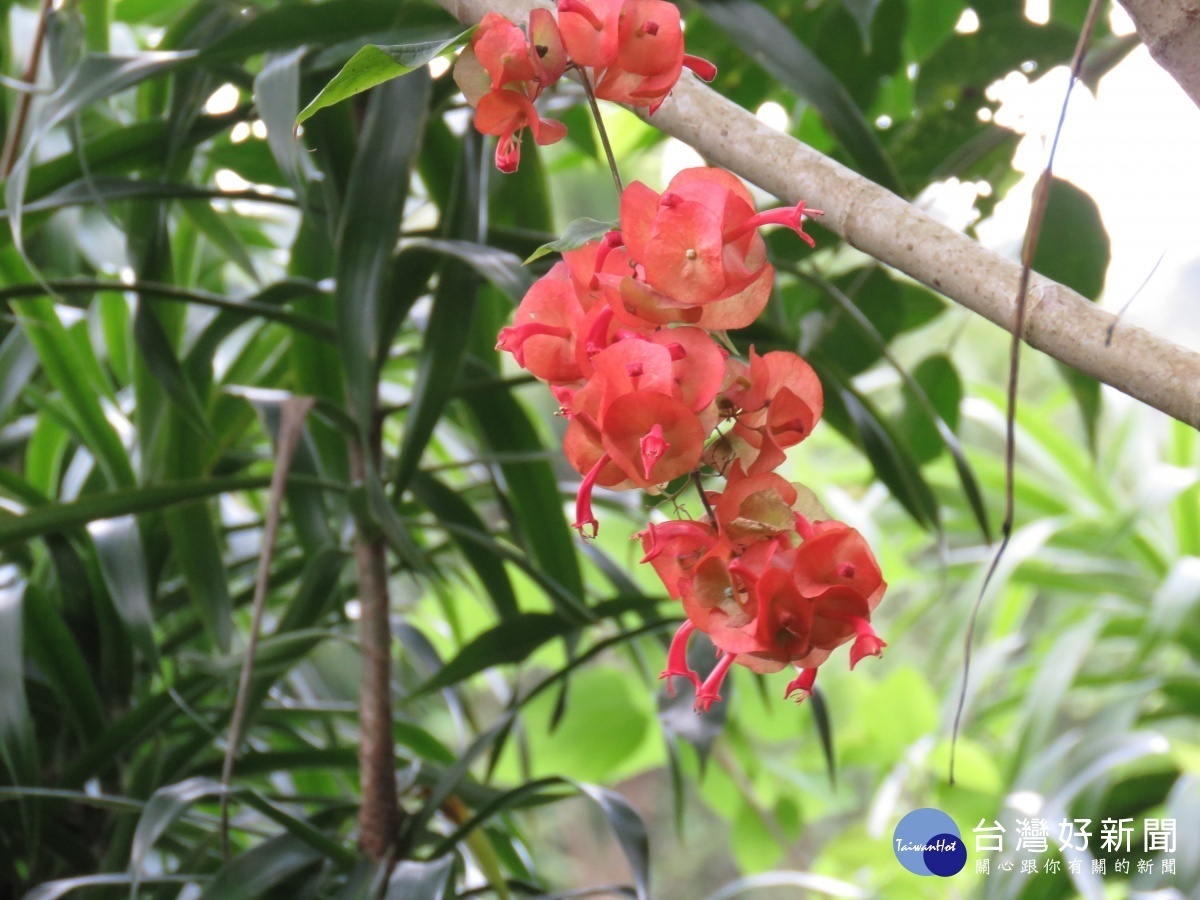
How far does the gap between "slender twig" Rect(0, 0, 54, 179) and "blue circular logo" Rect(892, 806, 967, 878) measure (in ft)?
1.95

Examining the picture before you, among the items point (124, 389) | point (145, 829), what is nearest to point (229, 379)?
point (124, 389)

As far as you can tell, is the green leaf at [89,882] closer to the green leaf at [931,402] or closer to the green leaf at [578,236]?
the green leaf at [578,236]

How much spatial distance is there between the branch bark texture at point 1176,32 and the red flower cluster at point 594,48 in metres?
0.09

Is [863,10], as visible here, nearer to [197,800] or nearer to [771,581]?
[771,581]

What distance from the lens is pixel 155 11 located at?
2.70 feet

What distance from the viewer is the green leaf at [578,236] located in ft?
0.61

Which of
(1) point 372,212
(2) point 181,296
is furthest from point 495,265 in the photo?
(2) point 181,296

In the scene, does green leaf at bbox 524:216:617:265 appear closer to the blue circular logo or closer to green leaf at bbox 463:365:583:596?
the blue circular logo

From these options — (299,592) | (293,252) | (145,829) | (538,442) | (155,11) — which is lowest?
(145,829)

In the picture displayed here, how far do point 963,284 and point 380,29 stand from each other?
0.37 m

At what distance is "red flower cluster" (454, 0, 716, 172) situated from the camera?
0.19 m

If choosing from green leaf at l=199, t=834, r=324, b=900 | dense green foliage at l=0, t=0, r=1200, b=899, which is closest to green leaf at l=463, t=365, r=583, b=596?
dense green foliage at l=0, t=0, r=1200, b=899

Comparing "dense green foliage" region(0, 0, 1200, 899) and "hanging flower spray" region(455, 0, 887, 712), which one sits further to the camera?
"dense green foliage" region(0, 0, 1200, 899)

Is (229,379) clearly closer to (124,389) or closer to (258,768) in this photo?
(124,389)
